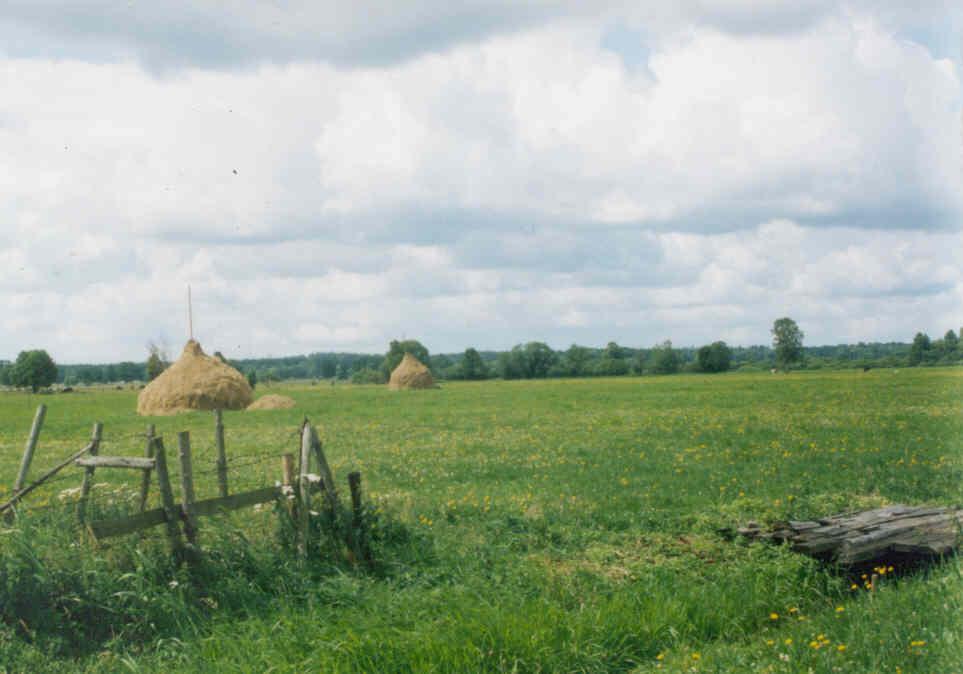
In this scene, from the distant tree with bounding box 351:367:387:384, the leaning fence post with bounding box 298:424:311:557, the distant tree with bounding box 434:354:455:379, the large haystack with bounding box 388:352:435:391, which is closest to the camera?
the leaning fence post with bounding box 298:424:311:557

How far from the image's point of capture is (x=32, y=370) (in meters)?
85.7

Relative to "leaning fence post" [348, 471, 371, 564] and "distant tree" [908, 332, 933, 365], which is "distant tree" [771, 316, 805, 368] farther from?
"leaning fence post" [348, 471, 371, 564]

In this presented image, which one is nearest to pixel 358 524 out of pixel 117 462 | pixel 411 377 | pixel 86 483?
pixel 117 462

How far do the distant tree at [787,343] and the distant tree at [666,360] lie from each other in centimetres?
1228

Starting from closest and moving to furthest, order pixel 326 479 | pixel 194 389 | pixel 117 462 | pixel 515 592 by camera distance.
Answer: pixel 515 592 < pixel 117 462 < pixel 326 479 < pixel 194 389

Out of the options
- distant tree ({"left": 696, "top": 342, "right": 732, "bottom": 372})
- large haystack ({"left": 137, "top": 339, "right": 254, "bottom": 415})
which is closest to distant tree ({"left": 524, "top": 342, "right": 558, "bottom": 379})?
distant tree ({"left": 696, "top": 342, "right": 732, "bottom": 372})

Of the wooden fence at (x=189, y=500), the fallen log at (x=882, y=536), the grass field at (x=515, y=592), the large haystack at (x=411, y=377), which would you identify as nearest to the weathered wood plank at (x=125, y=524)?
the wooden fence at (x=189, y=500)

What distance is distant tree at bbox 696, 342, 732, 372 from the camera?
99.2 m

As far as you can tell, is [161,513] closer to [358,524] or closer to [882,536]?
[358,524]

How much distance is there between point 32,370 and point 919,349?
8587cm

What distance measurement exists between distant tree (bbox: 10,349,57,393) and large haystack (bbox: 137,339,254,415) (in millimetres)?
45827

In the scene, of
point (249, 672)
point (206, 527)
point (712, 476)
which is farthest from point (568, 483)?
point (249, 672)

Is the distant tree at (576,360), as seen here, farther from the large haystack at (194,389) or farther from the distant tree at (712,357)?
the large haystack at (194,389)

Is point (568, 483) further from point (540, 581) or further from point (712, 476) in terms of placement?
point (540, 581)
